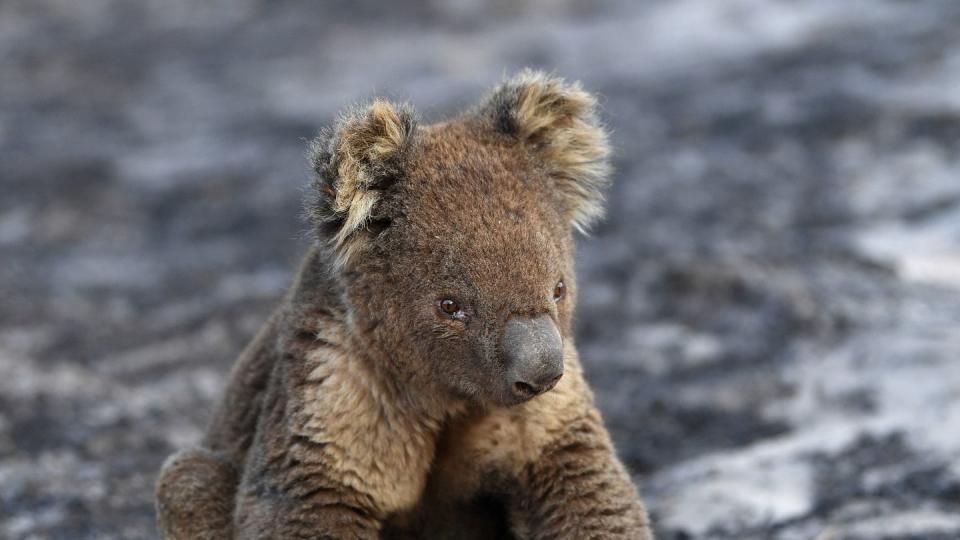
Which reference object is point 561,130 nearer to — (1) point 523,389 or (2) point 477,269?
(2) point 477,269

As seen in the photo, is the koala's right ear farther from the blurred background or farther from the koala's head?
the blurred background

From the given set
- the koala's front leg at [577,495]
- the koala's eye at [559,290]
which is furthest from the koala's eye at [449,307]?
the koala's front leg at [577,495]

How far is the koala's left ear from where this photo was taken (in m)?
4.60

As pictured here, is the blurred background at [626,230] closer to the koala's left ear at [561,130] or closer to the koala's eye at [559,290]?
the koala's left ear at [561,130]

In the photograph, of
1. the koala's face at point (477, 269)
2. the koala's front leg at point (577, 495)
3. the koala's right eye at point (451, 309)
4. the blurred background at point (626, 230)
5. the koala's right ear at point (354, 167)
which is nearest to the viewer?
the koala's face at point (477, 269)

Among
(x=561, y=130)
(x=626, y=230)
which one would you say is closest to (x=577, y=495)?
(x=561, y=130)

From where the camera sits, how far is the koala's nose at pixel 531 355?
3.88 meters

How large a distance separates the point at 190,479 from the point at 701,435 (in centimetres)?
356

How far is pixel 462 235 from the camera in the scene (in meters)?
4.16

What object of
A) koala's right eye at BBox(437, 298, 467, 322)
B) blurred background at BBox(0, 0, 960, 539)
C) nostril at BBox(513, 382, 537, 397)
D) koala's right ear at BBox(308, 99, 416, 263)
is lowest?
nostril at BBox(513, 382, 537, 397)

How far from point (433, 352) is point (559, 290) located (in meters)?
0.45

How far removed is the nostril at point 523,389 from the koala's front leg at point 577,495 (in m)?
0.55

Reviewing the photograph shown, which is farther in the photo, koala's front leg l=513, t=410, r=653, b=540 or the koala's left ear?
the koala's left ear

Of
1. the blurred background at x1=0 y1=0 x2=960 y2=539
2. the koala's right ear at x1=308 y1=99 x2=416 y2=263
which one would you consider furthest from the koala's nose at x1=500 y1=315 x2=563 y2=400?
the blurred background at x1=0 y1=0 x2=960 y2=539
